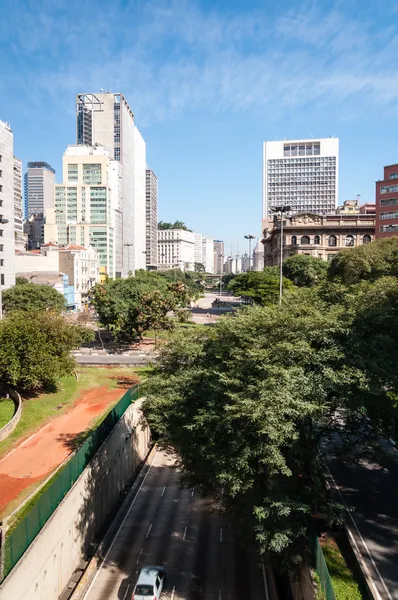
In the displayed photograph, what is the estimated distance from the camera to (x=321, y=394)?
15773 millimetres

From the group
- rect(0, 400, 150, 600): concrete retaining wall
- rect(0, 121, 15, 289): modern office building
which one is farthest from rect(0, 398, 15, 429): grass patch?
rect(0, 121, 15, 289): modern office building

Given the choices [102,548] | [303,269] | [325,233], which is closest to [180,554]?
[102,548]

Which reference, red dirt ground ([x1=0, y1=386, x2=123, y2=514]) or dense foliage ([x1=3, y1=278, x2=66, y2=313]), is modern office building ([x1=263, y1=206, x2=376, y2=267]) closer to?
dense foliage ([x1=3, y1=278, x2=66, y2=313])

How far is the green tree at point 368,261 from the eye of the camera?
47906 millimetres

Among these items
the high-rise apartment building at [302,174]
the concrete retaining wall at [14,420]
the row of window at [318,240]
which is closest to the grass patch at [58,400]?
the concrete retaining wall at [14,420]

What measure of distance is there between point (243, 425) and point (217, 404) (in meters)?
1.75

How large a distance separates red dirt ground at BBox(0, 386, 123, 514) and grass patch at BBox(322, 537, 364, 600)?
14.4m

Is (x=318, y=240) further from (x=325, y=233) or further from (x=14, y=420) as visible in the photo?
(x=14, y=420)

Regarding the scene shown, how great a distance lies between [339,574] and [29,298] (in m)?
59.7

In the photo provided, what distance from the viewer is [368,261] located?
4962cm

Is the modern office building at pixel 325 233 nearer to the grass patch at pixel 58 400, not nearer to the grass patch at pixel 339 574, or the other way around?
the grass patch at pixel 58 400

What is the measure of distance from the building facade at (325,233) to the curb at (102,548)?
3411 inches

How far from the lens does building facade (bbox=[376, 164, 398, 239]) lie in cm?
7762

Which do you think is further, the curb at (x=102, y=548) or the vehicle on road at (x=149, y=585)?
the curb at (x=102, y=548)
